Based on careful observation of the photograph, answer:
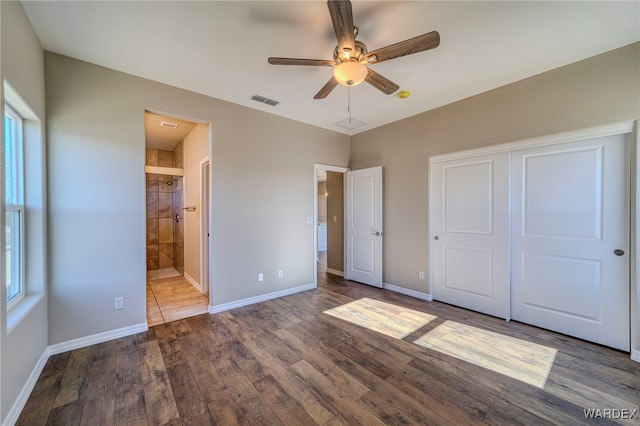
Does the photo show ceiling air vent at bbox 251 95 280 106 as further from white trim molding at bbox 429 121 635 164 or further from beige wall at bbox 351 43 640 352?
white trim molding at bbox 429 121 635 164

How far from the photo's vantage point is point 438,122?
12.0 ft

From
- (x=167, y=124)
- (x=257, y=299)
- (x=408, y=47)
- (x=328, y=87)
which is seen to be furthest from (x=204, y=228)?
(x=408, y=47)

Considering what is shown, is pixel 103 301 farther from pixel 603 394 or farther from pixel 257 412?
pixel 603 394

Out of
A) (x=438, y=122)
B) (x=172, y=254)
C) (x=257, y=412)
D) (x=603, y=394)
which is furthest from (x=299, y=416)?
(x=172, y=254)

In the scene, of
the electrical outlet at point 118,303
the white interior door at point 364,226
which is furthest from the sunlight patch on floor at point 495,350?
the electrical outlet at point 118,303

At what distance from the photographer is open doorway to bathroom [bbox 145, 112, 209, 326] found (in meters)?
3.74

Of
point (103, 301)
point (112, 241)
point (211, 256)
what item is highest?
point (112, 241)

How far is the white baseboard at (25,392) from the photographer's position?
5.21ft

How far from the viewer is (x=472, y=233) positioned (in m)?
3.40

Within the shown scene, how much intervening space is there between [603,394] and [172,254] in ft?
23.0

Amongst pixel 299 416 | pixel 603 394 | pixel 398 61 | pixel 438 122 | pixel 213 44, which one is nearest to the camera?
pixel 299 416

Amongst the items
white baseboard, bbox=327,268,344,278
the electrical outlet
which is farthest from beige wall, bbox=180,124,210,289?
white baseboard, bbox=327,268,344,278

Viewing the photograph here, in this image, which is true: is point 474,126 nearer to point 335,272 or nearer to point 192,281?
point 335,272

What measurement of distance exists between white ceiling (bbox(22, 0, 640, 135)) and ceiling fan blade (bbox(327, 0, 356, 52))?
0.30 meters
